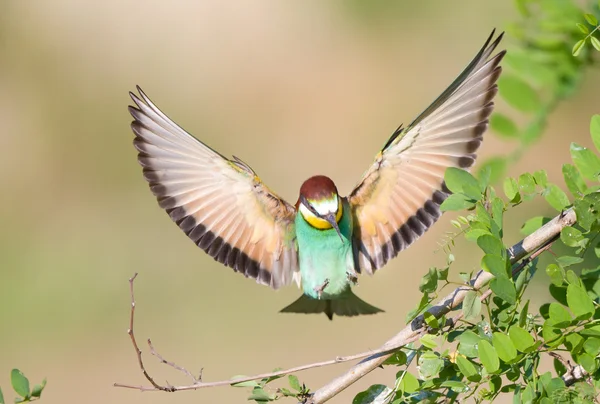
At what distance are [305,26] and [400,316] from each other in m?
2.85

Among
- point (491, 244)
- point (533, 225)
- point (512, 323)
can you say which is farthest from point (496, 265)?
point (533, 225)

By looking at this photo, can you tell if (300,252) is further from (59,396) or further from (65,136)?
(65,136)

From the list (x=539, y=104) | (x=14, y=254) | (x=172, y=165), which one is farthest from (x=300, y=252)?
(x=14, y=254)

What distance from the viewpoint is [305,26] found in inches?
257

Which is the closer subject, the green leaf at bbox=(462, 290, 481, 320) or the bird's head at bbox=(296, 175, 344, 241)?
the green leaf at bbox=(462, 290, 481, 320)

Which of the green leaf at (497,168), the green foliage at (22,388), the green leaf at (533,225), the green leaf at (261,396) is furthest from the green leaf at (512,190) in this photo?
the green foliage at (22,388)

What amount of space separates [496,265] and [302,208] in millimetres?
936

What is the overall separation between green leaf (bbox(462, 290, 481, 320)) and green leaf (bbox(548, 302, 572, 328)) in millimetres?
97

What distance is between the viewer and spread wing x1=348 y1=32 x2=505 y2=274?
5.56 feet

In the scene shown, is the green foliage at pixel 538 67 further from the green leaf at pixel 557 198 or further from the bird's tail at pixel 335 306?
the green leaf at pixel 557 198

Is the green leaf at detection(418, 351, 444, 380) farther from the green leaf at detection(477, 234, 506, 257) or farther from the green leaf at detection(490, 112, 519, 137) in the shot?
the green leaf at detection(490, 112, 519, 137)

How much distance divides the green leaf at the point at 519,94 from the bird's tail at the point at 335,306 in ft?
1.96

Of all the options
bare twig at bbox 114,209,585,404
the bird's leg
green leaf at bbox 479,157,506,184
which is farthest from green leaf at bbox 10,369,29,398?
green leaf at bbox 479,157,506,184

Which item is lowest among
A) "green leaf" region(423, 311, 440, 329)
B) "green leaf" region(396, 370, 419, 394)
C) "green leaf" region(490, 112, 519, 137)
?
"green leaf" region(396, 370, 419, 394)
